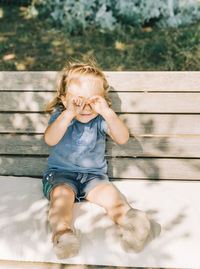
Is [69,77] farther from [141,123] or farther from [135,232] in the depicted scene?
[135,232]

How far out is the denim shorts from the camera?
7.41ft

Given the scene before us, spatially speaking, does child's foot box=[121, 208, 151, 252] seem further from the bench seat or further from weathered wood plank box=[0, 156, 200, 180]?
weathered wood plank box=[0, 156, 200, 180]

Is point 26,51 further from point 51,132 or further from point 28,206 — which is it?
point 28,206

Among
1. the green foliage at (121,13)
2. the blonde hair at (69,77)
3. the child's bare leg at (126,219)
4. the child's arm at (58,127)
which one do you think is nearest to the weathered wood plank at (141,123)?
the blonde hair at (69,77)

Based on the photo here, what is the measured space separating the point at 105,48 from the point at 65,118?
188cm

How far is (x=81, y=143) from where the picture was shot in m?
2.39

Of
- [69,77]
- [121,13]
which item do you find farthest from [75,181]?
[121,13]

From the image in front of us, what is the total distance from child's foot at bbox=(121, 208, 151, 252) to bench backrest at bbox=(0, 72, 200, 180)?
0.73m

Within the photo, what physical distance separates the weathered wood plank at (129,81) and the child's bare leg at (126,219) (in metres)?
0.85

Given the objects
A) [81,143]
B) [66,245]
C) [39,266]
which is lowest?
[39,266]

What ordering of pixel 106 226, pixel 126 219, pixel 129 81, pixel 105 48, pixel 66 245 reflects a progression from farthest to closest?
pixel 105 48
pixel 129 81
pixel 106 226
pixel 126 219
pixel 66 245

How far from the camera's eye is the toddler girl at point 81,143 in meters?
2.15

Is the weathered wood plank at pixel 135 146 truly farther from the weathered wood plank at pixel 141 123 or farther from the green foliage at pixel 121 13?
the green foliage at pixel 121 13

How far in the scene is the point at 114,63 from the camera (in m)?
3.54
